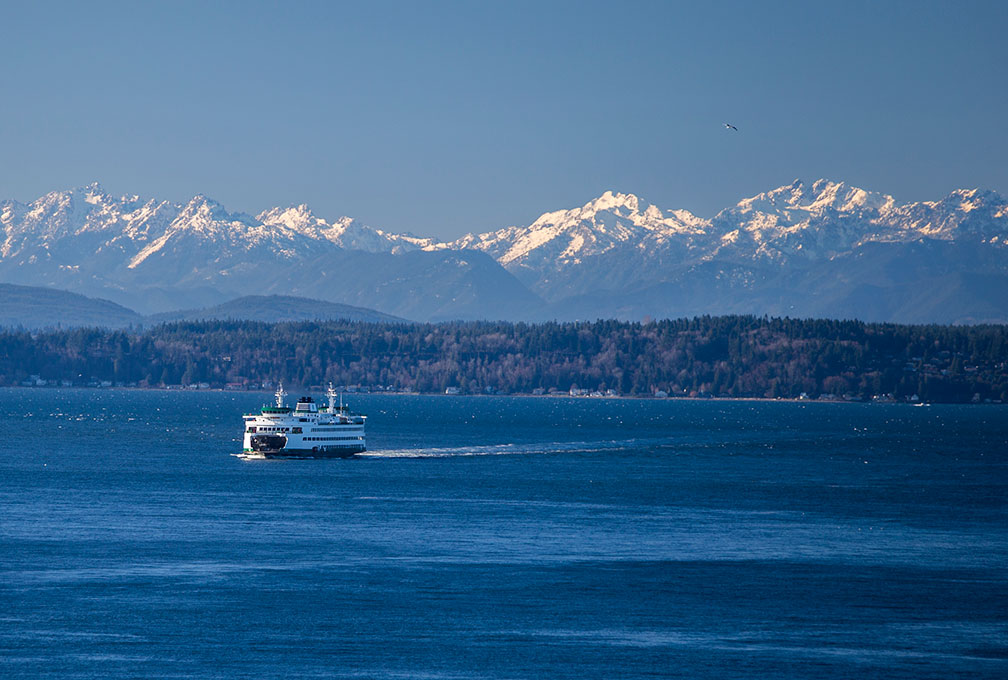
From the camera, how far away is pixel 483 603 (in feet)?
275

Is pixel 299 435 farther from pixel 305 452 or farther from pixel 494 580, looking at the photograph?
pixel 494 580

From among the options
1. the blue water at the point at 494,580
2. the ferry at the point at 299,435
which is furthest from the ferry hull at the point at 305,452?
the blue water at the point at 494,580

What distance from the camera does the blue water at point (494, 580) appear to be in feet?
235

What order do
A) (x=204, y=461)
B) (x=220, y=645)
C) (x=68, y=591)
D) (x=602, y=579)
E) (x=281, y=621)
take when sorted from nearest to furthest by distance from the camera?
(x=220, y=645) < (x=281, y=621) < (x=68, y=591) < (x=602, y=579) < (x=204, y=461)

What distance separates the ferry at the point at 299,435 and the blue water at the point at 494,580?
27.7 metres

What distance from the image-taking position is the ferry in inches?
7200

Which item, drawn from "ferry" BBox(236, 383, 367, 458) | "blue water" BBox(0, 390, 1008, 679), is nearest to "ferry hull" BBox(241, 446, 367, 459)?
"ferry" BBox(236, 383, 367, 458)

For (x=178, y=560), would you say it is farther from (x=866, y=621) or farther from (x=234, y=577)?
(x=866, y=621)

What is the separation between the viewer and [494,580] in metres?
91.4

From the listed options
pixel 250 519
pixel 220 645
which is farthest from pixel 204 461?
pixel 220 645

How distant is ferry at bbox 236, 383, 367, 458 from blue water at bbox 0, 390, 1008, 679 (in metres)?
27.7

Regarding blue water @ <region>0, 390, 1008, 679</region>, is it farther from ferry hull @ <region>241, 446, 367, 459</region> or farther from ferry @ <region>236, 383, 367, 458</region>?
ferry hull @ <region>241, 446, 367, 459</region>

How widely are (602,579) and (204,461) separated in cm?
10145

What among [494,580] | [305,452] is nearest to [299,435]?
[305,452]
